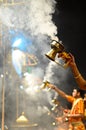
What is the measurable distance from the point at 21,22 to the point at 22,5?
2.81 ft

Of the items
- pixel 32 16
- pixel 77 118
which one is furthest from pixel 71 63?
pixel 32 16

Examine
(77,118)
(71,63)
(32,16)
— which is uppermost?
(32,16)

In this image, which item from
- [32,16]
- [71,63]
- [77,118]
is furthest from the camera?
[32,16]

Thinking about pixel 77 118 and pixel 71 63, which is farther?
pixel 77 118

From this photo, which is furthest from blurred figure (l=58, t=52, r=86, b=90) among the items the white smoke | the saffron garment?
the white smoke

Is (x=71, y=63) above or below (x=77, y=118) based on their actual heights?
above

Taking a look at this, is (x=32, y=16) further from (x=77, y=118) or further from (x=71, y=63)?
(x=71, y=63)

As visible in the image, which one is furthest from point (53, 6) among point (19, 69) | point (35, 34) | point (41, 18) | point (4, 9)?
point (19, 69)

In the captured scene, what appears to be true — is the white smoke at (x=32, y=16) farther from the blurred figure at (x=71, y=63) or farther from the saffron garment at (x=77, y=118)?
the blurred figure at (x=71, y=63)

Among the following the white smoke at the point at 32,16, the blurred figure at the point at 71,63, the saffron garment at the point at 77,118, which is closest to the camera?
the blurred figure at the point at 71,63

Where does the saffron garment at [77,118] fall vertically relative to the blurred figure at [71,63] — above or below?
below

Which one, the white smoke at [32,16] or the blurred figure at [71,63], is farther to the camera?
the white smoke at [32,16]

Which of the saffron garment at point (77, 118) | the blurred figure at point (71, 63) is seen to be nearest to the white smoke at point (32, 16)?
the saffron garment at point (77, 118)

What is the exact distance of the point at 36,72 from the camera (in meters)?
21.4
